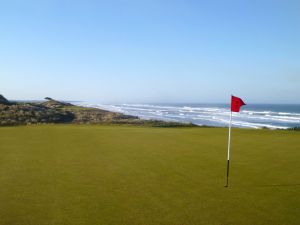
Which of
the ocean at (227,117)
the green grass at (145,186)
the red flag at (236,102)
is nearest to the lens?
the green grass at (145,186)

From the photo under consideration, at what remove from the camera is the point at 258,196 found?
287 inches

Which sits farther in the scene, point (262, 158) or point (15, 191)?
point (262, 158)

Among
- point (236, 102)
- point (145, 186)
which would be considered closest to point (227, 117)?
point (236, 102)

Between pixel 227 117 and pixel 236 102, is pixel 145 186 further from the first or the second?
pixel 227 117

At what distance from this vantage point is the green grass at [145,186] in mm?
6062

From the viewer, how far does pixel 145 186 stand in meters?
7.96

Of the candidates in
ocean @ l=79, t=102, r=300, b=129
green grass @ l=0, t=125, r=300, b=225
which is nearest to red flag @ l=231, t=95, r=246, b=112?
green grass @ l=0, t=125, r=300, b=225

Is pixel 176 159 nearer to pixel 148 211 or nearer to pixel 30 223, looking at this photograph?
pixel 148 211

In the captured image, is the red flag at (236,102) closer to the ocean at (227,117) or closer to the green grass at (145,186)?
the green grass at (145,186)

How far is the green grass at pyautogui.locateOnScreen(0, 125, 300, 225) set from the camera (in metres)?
6.06

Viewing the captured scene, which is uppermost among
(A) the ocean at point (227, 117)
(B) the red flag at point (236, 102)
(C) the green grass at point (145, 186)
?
(B) the red flag at point (236, 102)

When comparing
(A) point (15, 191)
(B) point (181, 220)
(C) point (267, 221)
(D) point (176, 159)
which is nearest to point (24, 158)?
(A) point (15, 191)

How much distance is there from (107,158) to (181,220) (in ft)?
19.8

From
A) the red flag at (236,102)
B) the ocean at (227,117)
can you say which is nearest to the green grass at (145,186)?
the red flag at (236,102)
